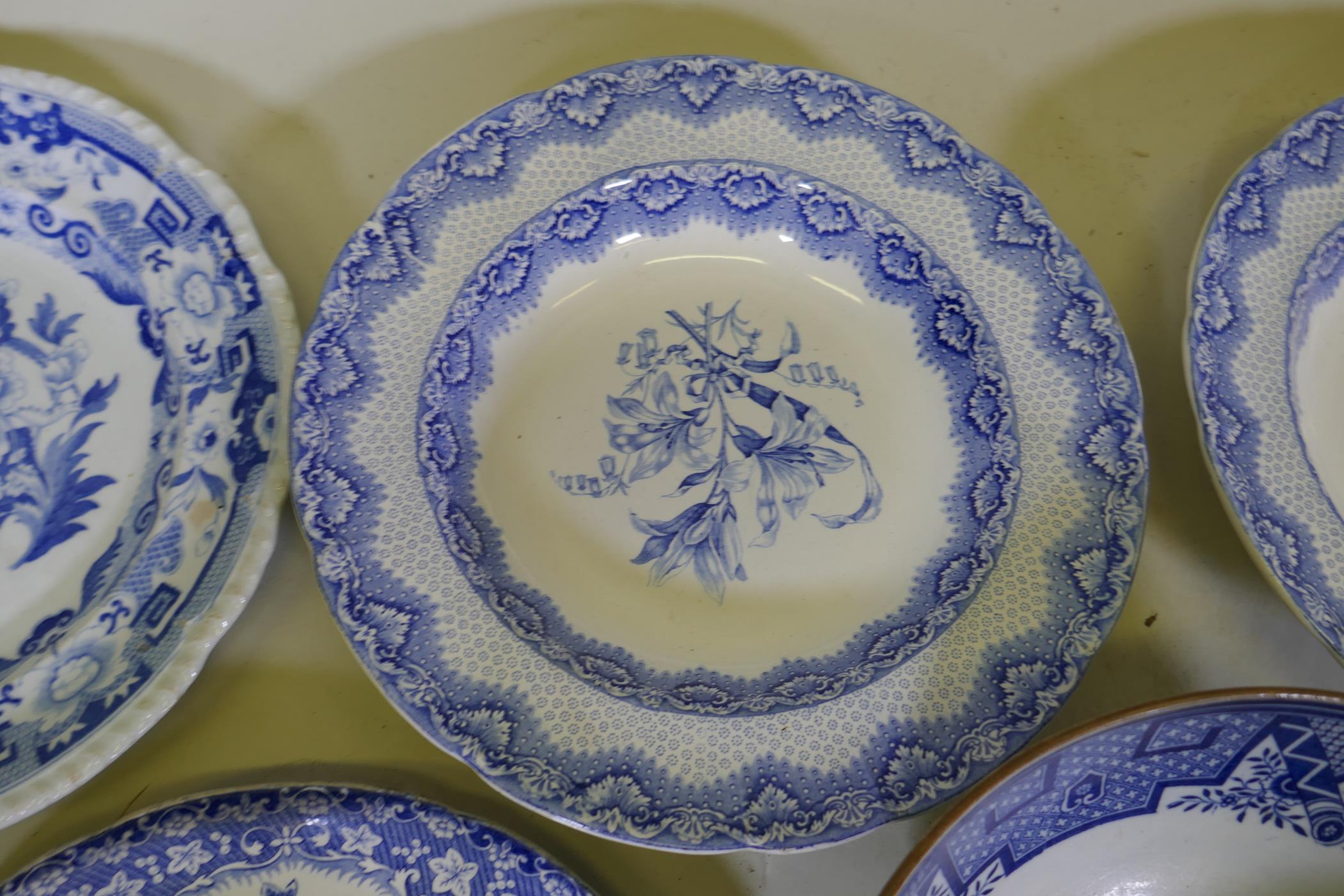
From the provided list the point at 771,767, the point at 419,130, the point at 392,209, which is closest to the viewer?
the point at 771,767

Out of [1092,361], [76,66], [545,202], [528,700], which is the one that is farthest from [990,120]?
[76,66]

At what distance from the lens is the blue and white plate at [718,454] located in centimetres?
54

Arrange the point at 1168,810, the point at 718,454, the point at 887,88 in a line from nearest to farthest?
the point at 1168,810 < the point at 718,454 < the point at 887,88

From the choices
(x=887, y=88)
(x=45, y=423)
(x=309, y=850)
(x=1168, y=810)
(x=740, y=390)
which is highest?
(x=887, y=88)

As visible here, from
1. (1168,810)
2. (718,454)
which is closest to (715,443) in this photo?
(718,454)

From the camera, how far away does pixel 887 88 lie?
0.84m

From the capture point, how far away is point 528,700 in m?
0.55

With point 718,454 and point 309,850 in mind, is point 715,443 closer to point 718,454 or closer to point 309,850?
point 718,454

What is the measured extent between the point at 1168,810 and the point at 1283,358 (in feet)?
1.08

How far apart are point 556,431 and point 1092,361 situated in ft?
1.29

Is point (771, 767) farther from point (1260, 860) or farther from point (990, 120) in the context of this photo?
point (990, 120)

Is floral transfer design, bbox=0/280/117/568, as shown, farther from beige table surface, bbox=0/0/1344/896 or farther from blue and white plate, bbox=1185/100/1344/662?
blue and white plate, bbox=1185/100/1344/662

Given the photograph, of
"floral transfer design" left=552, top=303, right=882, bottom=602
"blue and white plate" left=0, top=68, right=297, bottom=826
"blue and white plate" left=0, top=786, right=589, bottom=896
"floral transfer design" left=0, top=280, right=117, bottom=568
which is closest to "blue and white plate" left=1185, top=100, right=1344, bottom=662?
"floral transfer design" left=552, top=303, right=882, bottom=602

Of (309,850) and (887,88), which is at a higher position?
(887,88)
